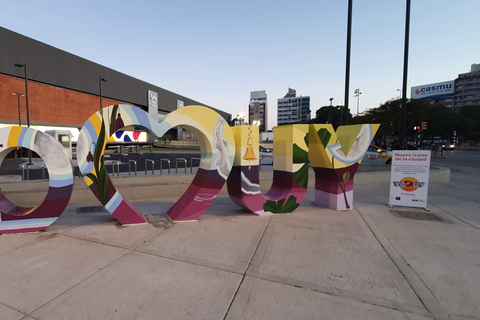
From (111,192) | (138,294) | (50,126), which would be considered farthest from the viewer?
(50,126)

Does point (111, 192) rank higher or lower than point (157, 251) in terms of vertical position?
higher

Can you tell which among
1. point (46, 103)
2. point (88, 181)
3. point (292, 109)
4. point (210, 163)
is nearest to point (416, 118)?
point (210, 163)

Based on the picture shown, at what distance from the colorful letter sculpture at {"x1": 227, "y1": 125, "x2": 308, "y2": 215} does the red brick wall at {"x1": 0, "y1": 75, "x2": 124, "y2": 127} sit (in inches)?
1250

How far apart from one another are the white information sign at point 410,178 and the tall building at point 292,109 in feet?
364

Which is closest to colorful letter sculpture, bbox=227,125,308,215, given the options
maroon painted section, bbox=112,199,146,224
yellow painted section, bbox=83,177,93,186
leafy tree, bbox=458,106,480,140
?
maroon painted section, bbox=112,199,146,224

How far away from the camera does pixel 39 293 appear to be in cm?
279

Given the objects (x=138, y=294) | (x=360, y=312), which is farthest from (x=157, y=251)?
(x=360, y=312)

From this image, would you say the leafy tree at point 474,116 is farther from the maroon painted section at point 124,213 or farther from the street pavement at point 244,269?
the maroon painted section at point 124,213

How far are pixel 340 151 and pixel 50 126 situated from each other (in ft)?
116

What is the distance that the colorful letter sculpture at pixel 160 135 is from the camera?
4672 mm

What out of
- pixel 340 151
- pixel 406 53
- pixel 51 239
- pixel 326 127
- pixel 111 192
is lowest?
pixel 51 239

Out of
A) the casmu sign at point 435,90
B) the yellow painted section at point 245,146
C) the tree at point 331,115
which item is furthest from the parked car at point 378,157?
the casmu sign at point 435,90

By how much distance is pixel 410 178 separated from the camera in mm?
6586

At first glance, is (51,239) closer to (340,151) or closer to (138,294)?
(138,294)
